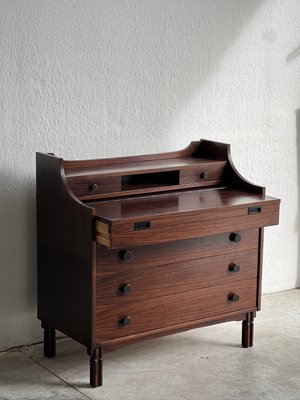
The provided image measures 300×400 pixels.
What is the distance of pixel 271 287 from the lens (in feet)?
17.0

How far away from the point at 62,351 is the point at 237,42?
6.14 feet

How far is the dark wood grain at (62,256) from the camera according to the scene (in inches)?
146

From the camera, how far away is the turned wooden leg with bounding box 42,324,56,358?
4.11 meters

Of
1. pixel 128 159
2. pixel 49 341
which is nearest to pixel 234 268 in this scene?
pixel 128 159

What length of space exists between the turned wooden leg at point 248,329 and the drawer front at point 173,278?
0.72 feet

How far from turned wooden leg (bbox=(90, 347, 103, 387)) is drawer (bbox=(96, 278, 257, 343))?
6 cm

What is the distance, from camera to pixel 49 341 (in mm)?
4133

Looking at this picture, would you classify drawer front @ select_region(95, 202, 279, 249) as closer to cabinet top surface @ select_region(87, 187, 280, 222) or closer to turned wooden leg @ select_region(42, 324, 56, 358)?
cabinet top surface @ select_region(87, 187, 280, 222)

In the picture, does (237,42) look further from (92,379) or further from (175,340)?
(92,379)

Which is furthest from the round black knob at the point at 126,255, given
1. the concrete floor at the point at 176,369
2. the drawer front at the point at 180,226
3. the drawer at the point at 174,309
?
the concrete floor at the point at 176,369

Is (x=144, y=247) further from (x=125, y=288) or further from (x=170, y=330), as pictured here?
(x=170, y=330)

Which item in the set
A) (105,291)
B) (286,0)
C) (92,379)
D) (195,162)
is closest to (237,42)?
(286,0)

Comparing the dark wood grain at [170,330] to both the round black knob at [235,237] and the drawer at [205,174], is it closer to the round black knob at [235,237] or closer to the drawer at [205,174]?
the round black knob at [235,237]

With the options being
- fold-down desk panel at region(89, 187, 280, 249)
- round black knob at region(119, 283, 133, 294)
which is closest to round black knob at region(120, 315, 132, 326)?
round black knob at region(119, 283, 133, 294)
